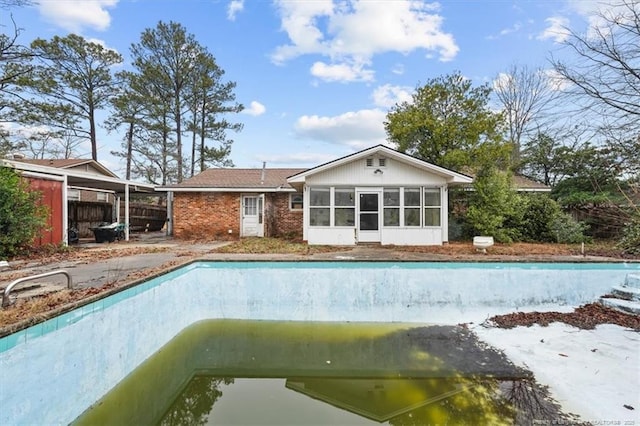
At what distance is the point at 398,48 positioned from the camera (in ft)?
46.2

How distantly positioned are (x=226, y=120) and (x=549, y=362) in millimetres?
23058

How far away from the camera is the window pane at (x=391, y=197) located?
12.8m

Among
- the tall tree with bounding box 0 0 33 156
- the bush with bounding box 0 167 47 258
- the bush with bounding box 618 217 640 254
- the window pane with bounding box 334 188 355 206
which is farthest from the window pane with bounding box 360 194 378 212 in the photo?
the tall tree with bounding box 0 0 33 156

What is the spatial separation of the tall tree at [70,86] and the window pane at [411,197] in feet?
65.9

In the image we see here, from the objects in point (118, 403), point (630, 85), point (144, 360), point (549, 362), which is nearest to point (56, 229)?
point (144, 360)

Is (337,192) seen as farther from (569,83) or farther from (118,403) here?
(118,403)

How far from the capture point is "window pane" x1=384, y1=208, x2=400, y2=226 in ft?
42.0

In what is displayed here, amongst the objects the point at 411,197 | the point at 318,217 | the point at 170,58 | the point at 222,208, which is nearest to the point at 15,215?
→ the point at 222,208

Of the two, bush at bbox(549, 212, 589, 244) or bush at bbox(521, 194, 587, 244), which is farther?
bush at bbox(521, 194, 587, 244)

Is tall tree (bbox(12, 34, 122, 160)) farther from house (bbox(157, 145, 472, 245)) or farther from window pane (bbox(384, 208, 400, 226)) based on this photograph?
window pane (bbox(384, 208, 400, 226))

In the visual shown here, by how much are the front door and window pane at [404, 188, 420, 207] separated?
3.60 feet

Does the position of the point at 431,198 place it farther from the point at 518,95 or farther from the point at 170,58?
the point at 170,58

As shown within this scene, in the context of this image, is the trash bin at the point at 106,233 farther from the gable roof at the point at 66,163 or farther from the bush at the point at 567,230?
the bush at the point at 567,230

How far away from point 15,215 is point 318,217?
9.03 meters
